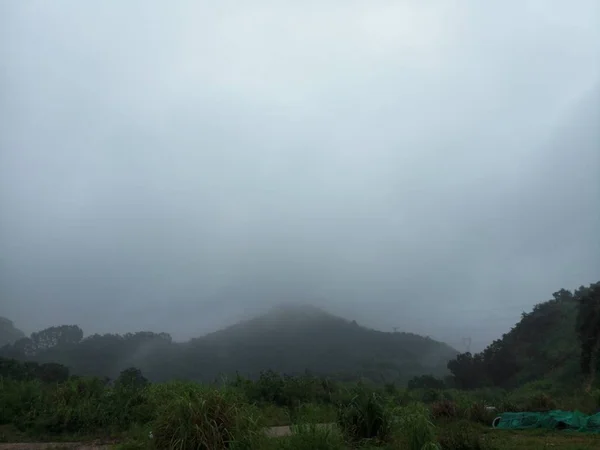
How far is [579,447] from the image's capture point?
9.29 metres

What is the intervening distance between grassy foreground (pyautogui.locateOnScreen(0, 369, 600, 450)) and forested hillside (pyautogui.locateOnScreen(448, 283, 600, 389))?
2446cm

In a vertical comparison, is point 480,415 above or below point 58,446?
above

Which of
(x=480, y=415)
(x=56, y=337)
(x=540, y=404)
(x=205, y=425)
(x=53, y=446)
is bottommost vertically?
(x=53, y=446)

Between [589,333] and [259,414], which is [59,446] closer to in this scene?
Result: [259,414]

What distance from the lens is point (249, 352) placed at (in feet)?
265

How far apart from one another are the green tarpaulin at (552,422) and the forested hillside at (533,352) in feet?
81.0

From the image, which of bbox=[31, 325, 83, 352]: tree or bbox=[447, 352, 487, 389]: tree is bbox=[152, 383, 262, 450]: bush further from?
bbox=[31, 325, 83, 352]: tree

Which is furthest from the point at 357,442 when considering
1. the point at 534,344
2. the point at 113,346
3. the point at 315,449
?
the point at 113,346

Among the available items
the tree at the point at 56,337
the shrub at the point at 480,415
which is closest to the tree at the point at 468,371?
the shrub at the point at 480,415

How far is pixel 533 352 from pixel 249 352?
46.7m

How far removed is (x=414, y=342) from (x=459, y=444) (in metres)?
90.5

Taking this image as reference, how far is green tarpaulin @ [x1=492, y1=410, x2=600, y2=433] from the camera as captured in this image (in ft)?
39.7

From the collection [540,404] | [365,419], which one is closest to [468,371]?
[540,404]

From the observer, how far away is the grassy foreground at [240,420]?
25.6 ft
